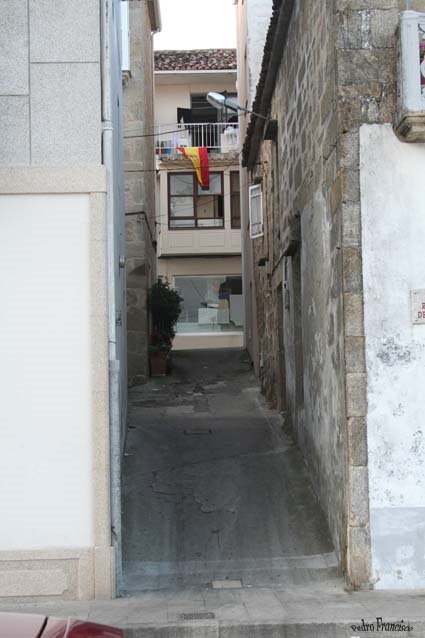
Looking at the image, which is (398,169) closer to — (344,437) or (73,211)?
(344,437)

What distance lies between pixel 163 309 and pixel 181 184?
9588mm

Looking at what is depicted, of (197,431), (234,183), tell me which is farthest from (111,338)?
(234,183)

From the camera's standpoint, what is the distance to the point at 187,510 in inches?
350

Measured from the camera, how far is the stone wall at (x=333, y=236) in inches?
276

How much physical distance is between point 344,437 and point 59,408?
8.00 feet

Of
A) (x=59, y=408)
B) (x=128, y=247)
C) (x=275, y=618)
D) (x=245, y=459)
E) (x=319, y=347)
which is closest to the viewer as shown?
(x=275, y=618)

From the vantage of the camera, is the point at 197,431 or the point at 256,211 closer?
→ the point at 197,431

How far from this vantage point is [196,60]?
27406 millimetres

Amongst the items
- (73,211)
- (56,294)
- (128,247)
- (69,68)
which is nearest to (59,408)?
(56,294)

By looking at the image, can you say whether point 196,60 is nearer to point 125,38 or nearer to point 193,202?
point 193,202

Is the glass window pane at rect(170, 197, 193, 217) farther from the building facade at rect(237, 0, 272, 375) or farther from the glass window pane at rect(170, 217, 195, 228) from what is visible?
the building facade at rect(237, 0, 272, 375)

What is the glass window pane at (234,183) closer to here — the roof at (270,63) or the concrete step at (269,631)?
the roof at (270,63)

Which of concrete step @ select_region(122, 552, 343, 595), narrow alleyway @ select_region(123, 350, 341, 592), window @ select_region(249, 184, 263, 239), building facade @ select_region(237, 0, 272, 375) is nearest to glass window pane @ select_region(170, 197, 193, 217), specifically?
building facade @ select_region(237, 0, 272, 375)

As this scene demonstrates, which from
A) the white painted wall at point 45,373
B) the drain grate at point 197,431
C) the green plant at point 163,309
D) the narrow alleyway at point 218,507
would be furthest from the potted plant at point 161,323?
the white painted wall at point 45,373
